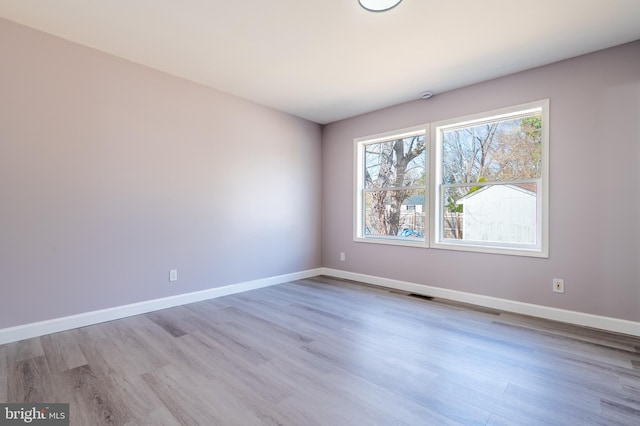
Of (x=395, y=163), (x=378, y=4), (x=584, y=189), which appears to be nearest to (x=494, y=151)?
(x=584, y=189)

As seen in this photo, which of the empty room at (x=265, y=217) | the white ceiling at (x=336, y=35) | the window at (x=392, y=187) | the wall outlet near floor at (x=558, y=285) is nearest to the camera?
the empty room at (x=265, y=217)

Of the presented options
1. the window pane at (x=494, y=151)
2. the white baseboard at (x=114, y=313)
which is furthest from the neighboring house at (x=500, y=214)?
the white baseboard at (x=114, y=313)

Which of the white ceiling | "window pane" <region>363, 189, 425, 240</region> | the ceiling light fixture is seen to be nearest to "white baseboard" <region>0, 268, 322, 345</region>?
"window pane" <region>363, 189, 425, 240</region>

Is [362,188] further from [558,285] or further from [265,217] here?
[558,285]

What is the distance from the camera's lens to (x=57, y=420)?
1516 mm

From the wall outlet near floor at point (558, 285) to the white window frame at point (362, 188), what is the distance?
4.39 ft

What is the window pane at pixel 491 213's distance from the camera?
3.16 m

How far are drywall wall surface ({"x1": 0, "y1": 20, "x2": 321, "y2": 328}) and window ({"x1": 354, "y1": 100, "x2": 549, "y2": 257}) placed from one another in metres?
1.58

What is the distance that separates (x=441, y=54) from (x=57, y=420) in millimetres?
3842

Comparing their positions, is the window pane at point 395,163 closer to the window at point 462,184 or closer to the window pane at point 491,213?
the window at point 462,184

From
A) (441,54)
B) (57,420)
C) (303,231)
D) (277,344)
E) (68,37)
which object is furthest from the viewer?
(303,231)

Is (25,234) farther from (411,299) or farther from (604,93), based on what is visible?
(604,93)

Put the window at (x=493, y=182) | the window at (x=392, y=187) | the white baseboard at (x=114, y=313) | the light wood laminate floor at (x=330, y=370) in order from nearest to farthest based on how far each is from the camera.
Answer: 1. the light wood laminate floor at (x=330, y=370)
2. the white baseboard at (x=114, y=313)
3. the window at (x=493, y=182)
4. the window at (x=392, y=187)

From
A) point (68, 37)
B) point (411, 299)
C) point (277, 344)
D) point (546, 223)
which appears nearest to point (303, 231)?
point (411, 299)
